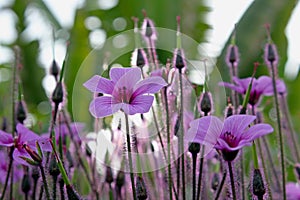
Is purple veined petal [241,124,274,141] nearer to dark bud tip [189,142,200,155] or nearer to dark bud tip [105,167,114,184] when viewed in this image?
dark bud tip [189,142,200,155]

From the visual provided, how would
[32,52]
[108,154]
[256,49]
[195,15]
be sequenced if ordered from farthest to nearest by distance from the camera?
[32,52], [195,15], [256,49], [108,154]

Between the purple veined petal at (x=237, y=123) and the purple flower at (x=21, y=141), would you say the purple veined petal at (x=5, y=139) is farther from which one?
the purple veined petal at (x=237, y=123)

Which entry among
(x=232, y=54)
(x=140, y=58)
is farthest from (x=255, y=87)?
(x=140, y=58)

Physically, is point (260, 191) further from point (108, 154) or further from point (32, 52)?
point (32, 52)

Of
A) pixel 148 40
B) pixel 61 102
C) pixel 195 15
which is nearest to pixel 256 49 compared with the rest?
pixel 195 15

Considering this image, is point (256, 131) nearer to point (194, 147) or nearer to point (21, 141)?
point (194, 147)
